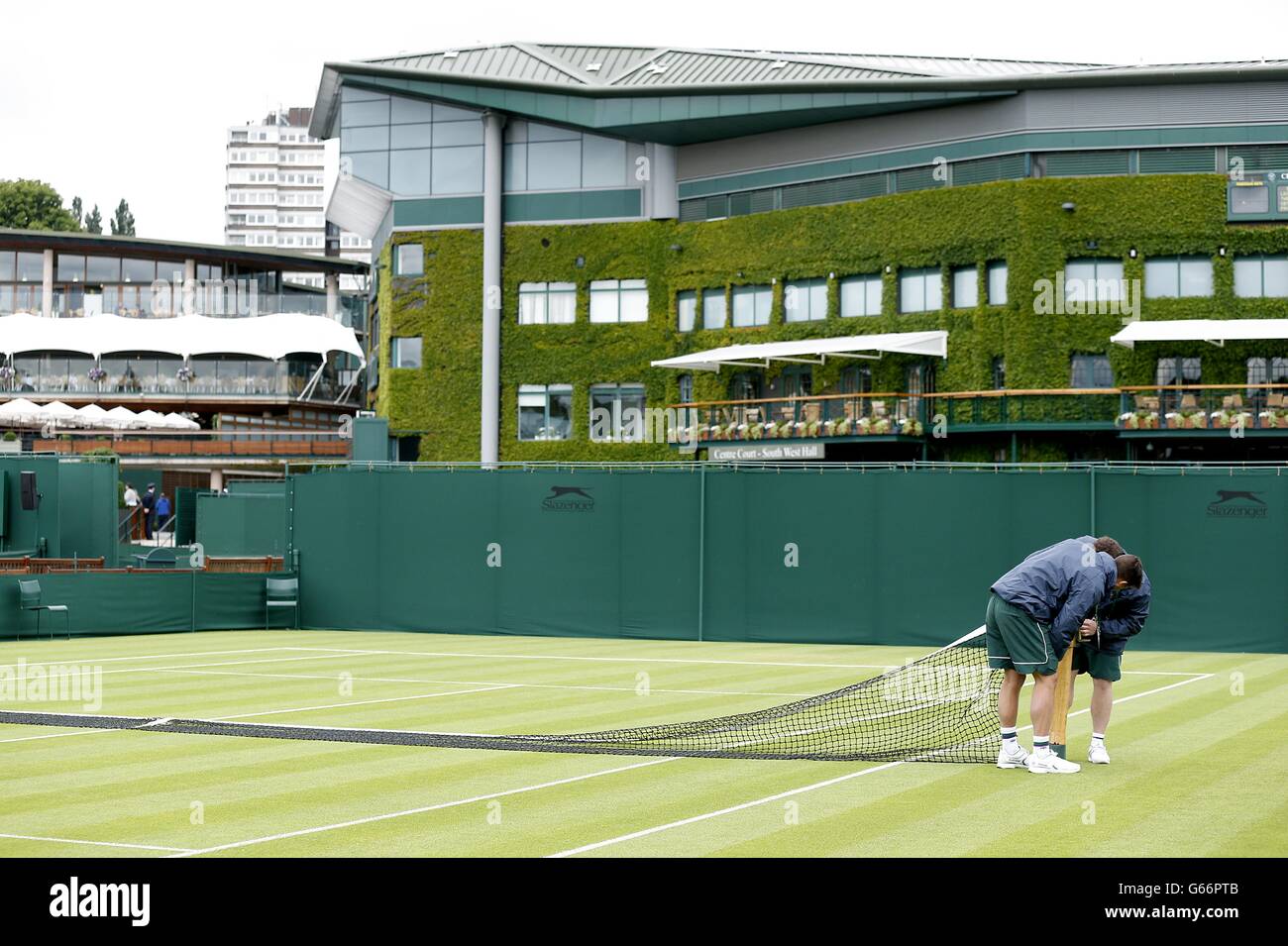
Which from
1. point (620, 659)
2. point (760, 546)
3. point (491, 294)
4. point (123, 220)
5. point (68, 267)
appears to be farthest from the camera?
point (123, 220)

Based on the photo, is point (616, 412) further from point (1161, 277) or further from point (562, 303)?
point (1161, 277)

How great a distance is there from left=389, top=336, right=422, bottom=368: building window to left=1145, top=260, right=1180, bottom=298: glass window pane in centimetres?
2817

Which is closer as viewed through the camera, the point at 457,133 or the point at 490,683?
the point at 490,683

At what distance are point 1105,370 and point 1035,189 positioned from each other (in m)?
6.25

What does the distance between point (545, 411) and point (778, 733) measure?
45.6m

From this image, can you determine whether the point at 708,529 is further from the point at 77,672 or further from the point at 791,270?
the point at 791,270

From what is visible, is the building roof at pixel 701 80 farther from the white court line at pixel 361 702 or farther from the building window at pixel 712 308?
the white court line at pixel 361 702

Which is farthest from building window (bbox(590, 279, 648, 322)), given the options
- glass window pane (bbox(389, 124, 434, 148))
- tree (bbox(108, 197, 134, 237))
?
tree (bbox(108, 197, 134, 237))

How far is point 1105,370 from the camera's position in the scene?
164 ft

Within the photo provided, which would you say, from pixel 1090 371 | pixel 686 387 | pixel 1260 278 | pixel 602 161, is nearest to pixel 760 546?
pixel 1090 371

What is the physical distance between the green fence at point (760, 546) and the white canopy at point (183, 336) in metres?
46.0

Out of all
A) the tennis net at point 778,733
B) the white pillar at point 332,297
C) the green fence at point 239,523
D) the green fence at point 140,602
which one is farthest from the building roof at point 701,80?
the tennis net at point 778,733

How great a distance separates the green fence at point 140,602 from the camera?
96.5 feet
